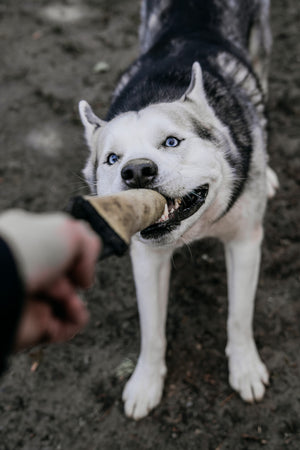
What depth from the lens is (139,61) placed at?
3.12 m

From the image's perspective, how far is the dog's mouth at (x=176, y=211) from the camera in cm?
181

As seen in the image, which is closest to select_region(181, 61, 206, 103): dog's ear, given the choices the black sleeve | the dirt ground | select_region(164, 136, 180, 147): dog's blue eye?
select_region(164, 136, 180, 147): dog's blue eye

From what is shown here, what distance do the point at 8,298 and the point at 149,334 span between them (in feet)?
6.54

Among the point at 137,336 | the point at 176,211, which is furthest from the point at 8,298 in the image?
the point at 137,336

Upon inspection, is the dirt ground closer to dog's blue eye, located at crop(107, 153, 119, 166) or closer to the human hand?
dog's blue eye, located at crop(107, 153, 119, 166)

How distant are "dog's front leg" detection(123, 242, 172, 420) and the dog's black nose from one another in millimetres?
693

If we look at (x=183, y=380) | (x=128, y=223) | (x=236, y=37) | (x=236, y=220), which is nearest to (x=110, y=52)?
(x=236, y=37)

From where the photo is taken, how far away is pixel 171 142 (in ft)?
6.64

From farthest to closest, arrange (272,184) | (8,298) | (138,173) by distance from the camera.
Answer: (272,184) → (138,173) → (8,298)

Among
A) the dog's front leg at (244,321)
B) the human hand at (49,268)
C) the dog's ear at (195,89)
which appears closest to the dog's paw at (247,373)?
the dog's front leg at (244,321)

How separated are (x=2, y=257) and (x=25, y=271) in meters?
0.05

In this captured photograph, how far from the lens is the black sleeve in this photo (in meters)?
0.67

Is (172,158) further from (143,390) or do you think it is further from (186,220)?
(143,390)

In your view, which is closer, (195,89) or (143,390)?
(195,89)
